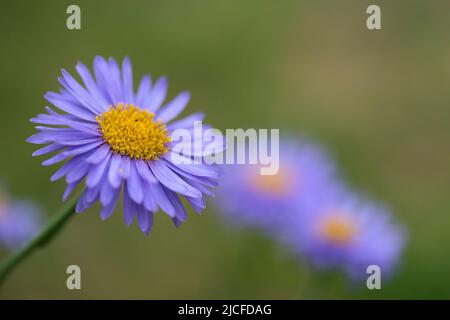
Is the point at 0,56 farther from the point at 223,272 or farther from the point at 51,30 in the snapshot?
the point at 223,272

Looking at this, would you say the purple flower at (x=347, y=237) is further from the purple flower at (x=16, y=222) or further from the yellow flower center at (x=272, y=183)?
the purple flower at (x=16, y=222)

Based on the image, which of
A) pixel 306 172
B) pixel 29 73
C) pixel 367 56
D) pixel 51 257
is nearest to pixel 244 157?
pixel 306 172

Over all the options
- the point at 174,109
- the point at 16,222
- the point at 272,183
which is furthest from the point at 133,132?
the point at 272,183

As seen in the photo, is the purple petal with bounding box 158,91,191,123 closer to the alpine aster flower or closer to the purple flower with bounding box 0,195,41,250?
the alpine aster flower

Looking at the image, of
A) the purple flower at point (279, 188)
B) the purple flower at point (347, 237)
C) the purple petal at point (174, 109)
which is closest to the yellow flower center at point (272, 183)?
the purple flower at point (279, 188)

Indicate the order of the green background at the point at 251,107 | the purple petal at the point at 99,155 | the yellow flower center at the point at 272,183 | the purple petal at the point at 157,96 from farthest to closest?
the green background at the point at 251,107 → the yellow flower center at the point at 272,183 → the purple petal at the point at 157,96 → the purple petal at the point at 99,155
